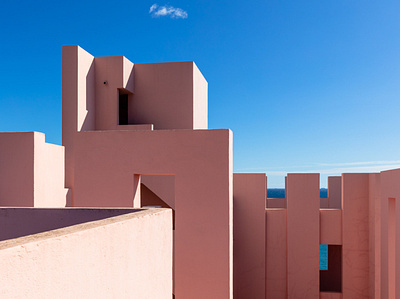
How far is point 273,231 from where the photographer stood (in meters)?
10.7

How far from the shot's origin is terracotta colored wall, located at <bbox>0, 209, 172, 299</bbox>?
59.7 inches

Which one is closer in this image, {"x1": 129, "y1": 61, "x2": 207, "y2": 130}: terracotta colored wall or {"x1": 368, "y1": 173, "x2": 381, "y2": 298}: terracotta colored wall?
{"x1": 368, "y1": 173, "x2": 381, "y2": 298}: terracotta colored wall

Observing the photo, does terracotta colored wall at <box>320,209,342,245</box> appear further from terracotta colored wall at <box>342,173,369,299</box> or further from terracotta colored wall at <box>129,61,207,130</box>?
terracotta colored wall at <box>129,61,207,130</box>

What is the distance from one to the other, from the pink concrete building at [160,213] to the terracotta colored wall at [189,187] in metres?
0.02

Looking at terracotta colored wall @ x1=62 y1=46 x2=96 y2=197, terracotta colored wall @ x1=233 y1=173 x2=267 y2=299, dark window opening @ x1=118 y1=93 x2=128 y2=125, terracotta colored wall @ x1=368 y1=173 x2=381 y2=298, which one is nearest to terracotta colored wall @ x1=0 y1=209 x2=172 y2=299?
terracotta colored wall @ x1=233 y1=173 x2=267 y2=299

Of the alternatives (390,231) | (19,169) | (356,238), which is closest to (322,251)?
(356,238)

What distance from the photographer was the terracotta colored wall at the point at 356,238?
1022 cm

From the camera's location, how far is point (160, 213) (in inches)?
120

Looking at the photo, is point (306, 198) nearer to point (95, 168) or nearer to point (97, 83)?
point (95, 168)

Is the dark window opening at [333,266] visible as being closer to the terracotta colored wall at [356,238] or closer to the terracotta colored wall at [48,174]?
the terracotta colored wall at [356,238]

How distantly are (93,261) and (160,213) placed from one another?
1.09 metres

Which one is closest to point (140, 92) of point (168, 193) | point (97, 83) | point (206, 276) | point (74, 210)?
point (97, 83)

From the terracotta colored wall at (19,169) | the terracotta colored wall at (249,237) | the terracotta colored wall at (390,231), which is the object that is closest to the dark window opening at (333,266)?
the terracotta colored wall at (249,237)

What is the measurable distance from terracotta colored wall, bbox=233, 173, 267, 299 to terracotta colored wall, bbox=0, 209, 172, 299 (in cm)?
782
